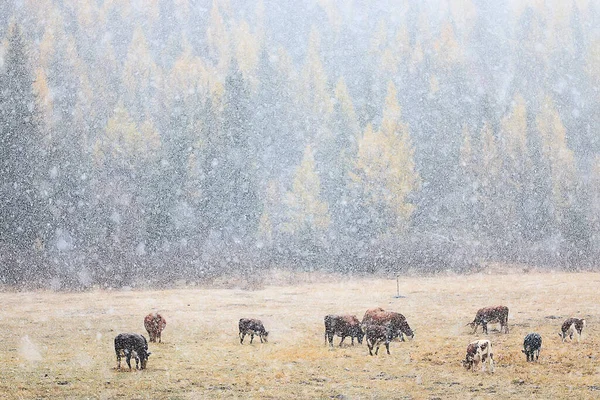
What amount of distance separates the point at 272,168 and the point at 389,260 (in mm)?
19442

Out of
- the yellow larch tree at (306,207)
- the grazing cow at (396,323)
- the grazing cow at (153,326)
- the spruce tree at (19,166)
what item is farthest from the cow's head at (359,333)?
the yellow larch tree at (306,207)

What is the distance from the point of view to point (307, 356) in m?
17.2

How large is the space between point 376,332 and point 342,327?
2.07 m

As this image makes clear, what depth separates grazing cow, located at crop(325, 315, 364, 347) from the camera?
19.2 meters

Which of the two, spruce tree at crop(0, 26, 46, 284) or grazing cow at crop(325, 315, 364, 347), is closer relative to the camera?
grazing cow at crop(325, 315, 364, 347)

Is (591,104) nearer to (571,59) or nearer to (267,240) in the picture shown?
(571,59)

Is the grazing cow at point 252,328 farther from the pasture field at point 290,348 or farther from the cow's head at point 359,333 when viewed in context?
the cow's head at point 359,333

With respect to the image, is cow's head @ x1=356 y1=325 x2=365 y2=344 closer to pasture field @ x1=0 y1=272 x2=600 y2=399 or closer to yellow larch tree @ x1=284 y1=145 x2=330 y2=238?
pasture field @ x1=0 y1=272 x2=600 y2=399

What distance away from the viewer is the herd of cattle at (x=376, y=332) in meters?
15.0

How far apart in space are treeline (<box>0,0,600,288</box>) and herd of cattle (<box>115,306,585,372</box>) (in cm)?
1929

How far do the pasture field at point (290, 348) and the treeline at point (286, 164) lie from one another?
329 inches

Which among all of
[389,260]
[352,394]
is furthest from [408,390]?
[389,260]

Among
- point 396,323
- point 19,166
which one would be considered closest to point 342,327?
point 396,323

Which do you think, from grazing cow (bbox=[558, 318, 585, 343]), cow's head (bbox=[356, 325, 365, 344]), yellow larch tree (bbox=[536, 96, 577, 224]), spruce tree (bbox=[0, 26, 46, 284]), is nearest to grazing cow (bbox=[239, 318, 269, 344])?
cow's head (bbox=[356, 325, 365, 344])
